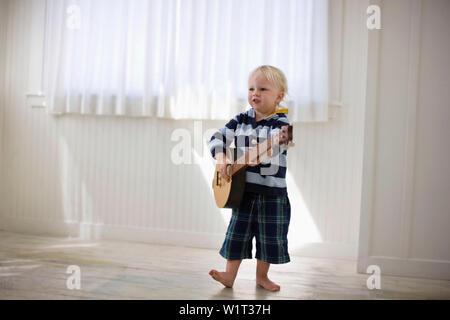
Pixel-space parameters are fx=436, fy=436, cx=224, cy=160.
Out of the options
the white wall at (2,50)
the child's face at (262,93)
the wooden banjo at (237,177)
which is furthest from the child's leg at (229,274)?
the white wall at (2,50)

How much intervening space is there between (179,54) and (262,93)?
1.06 metres

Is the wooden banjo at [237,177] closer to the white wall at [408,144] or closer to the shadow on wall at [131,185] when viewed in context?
the white wall at [408,144]

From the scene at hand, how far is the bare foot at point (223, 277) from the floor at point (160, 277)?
28 millimetres

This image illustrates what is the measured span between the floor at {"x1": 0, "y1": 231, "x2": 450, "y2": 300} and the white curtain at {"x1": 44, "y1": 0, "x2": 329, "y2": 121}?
811 mm

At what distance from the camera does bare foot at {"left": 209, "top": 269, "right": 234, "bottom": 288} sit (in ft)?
5.64

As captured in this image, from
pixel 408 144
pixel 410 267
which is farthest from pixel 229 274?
pixel 408 144

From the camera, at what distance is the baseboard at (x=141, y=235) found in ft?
8.07

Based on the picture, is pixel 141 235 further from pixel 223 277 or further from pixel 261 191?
pixel 261 191

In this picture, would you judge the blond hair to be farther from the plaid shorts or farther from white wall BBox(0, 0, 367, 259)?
white wall BBox(0, 0, 367, 259)

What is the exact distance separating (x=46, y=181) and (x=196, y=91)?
1182 millimetres

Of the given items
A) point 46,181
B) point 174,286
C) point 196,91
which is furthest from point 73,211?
point 174,286

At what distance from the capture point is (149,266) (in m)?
2.07

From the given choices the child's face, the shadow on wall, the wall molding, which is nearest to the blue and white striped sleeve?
the child's face

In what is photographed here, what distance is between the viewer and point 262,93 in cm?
168
